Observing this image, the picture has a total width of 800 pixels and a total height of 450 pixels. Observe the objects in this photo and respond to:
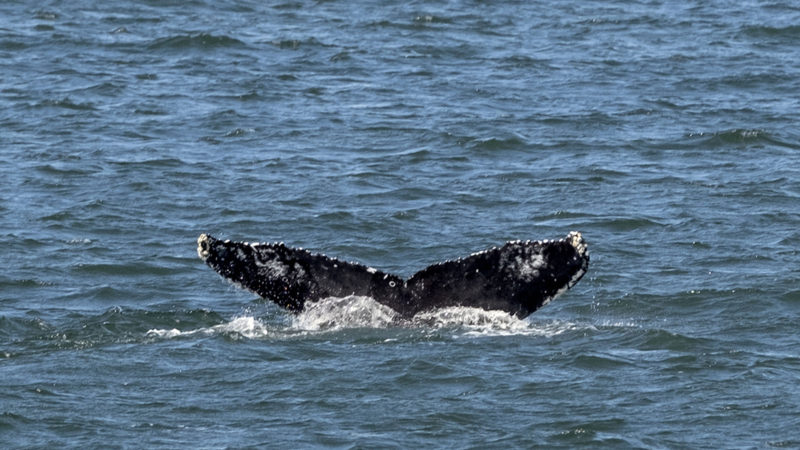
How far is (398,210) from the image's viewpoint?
2108 cm

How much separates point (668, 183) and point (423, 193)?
10.4 ft

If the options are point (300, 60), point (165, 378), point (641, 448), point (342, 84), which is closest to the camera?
point (641, 448)

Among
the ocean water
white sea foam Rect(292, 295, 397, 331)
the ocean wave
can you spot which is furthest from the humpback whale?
the ocean wave

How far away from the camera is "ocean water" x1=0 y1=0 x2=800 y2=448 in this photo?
43.9ft

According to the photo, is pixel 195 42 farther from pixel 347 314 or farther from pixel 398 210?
pixel 347 314

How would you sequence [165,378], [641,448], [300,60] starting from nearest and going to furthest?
1. [641,448]
2. [165,378]
3. [300,60]

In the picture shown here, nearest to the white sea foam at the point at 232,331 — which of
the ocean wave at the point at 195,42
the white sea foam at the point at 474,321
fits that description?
the white sea foam at the point at 474,321

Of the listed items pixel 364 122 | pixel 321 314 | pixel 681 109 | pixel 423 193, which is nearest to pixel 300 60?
pixel 364 122

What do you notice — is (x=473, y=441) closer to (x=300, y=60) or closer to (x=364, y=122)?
(x=364, y=122)

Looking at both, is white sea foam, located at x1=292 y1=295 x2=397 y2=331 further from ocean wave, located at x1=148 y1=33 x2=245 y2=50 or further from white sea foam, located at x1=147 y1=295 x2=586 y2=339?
ocean wave, located at x1=148 y1=33 x2=245 y2=50

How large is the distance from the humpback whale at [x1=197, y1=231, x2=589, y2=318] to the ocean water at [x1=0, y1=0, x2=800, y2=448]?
0.73 ft

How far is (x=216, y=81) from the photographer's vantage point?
2964cm

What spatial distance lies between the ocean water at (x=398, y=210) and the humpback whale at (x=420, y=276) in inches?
8.7

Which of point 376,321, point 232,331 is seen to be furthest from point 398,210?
point 376,321
